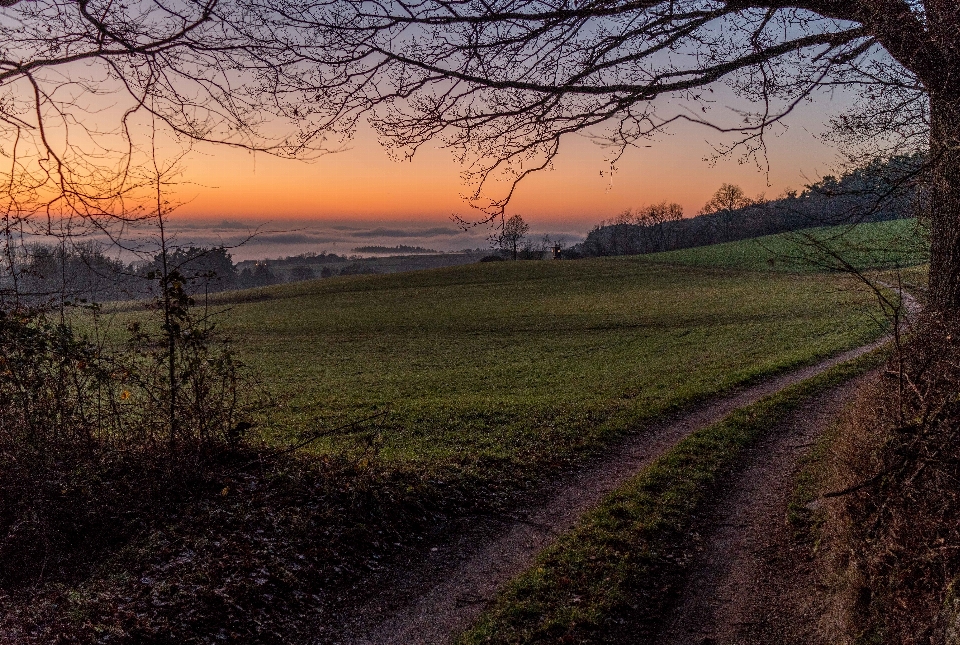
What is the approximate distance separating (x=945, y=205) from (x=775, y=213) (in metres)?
6.12

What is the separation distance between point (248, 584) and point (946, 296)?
9.02m

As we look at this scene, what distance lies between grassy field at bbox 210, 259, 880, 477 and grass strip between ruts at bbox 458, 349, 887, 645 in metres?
2.42

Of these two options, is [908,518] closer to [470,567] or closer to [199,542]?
[470,567]

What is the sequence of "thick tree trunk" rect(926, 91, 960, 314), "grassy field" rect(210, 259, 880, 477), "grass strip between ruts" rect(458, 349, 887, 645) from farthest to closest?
"grassy field" rect(210, 259, 880, 477) < "thick tree trunk" rect(926, 91, 960, 314) < "grass strip between ruts" rect(458, 349, 887, 645)

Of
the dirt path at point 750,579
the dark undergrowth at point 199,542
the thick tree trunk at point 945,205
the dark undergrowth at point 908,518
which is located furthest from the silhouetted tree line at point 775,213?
the dark undergrowth at point 199,542

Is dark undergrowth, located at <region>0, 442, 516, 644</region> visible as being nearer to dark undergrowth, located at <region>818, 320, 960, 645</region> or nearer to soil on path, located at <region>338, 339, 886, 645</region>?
soil on path, located at <region>338, 339, 886, 645</region>

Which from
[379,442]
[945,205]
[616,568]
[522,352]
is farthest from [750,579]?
[522,352]

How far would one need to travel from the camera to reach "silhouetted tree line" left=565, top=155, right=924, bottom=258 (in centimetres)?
851

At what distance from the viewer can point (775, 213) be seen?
46.0 ft

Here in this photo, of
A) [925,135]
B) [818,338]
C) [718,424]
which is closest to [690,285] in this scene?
[818,338]

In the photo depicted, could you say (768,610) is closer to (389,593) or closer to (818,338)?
(389,593)

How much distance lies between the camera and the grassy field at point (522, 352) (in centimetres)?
1456

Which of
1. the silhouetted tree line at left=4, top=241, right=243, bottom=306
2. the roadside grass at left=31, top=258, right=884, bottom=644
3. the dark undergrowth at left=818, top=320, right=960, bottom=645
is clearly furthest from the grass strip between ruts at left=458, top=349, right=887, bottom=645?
the silhouetted tree line at left=4, top=241, right=243, bottom=306

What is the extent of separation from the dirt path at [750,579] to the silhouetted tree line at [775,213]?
4058 mm
